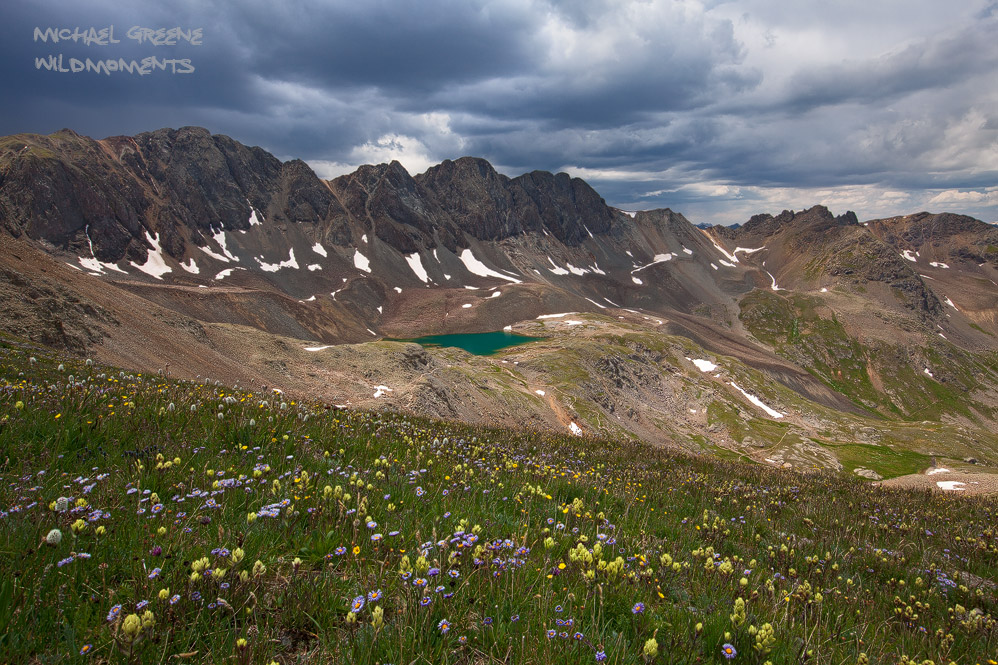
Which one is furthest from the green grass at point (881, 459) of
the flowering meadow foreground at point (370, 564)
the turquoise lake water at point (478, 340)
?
the turquoise lake water at point (478, 340)

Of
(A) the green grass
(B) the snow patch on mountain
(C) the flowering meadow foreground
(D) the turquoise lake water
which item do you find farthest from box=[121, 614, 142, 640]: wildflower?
(B) the snow patch on mountain

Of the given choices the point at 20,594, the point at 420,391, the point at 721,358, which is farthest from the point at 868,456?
the point at 20,594

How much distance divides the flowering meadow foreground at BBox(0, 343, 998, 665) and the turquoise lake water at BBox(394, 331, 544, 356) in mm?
152247

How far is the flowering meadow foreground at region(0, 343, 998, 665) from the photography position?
3051mm

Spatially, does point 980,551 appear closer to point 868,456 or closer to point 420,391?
point 420,391

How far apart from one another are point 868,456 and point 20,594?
108 metres

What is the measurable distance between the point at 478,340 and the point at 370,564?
178m

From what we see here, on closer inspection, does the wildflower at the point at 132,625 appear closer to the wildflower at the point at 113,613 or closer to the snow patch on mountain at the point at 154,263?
the wildflower at the point at 113,613

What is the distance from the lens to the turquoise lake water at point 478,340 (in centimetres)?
16830

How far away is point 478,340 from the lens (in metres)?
182

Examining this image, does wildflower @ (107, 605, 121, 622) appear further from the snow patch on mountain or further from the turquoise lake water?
the snow patch on mountain

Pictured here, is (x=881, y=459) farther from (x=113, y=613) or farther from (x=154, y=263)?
(x=154, y=263)

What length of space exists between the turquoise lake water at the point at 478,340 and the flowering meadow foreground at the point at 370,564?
152247 mm

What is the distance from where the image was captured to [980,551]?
29.4ft
